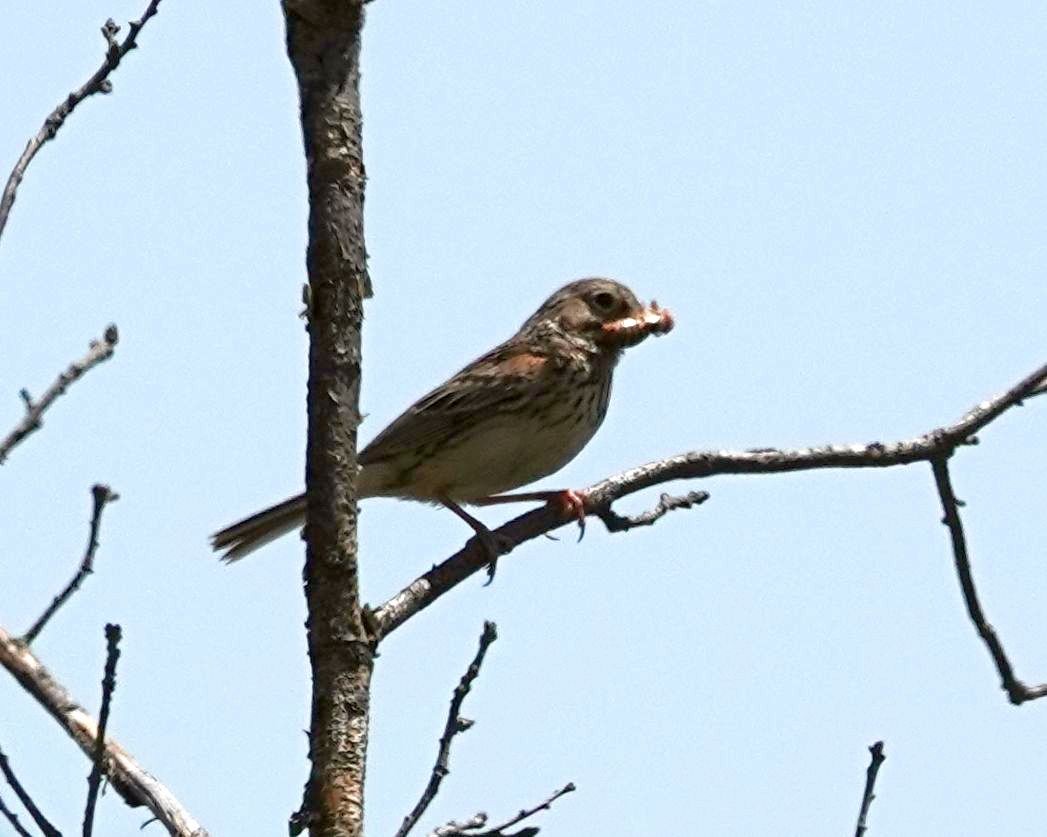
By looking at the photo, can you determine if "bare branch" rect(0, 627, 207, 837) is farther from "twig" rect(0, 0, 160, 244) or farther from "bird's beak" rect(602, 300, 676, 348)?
"bird's beak" rect(602, 300, 676, 348)

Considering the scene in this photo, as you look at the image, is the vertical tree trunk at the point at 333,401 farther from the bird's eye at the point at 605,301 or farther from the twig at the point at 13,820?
the bird's eye at the point at 605,301

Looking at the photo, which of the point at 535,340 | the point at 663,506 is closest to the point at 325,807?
the point at 663,506

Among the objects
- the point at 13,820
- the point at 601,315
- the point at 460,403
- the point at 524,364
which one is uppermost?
the point at 601,315

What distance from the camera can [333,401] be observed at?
12.8 feet

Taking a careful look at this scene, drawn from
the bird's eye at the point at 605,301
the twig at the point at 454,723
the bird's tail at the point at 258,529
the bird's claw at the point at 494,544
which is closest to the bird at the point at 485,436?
the bird's tail at the point at 258,529

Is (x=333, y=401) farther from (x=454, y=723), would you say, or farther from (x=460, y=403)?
(x=460, y=403)

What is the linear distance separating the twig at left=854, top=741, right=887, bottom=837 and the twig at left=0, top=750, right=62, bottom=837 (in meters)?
1.76

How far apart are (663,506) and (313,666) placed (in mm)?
2091

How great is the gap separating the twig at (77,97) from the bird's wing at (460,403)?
393cm

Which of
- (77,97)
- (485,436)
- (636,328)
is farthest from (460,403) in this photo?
(77,97)

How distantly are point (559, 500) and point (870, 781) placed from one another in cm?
271

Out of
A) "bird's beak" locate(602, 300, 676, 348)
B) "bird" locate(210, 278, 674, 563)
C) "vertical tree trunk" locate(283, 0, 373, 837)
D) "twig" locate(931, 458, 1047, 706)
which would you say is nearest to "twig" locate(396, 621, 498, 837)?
"vertical tree trunk" locate(283, 0, 373, 837)

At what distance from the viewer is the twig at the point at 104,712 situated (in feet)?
11.5

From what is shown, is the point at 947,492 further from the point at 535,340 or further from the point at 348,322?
the point at 535,340
